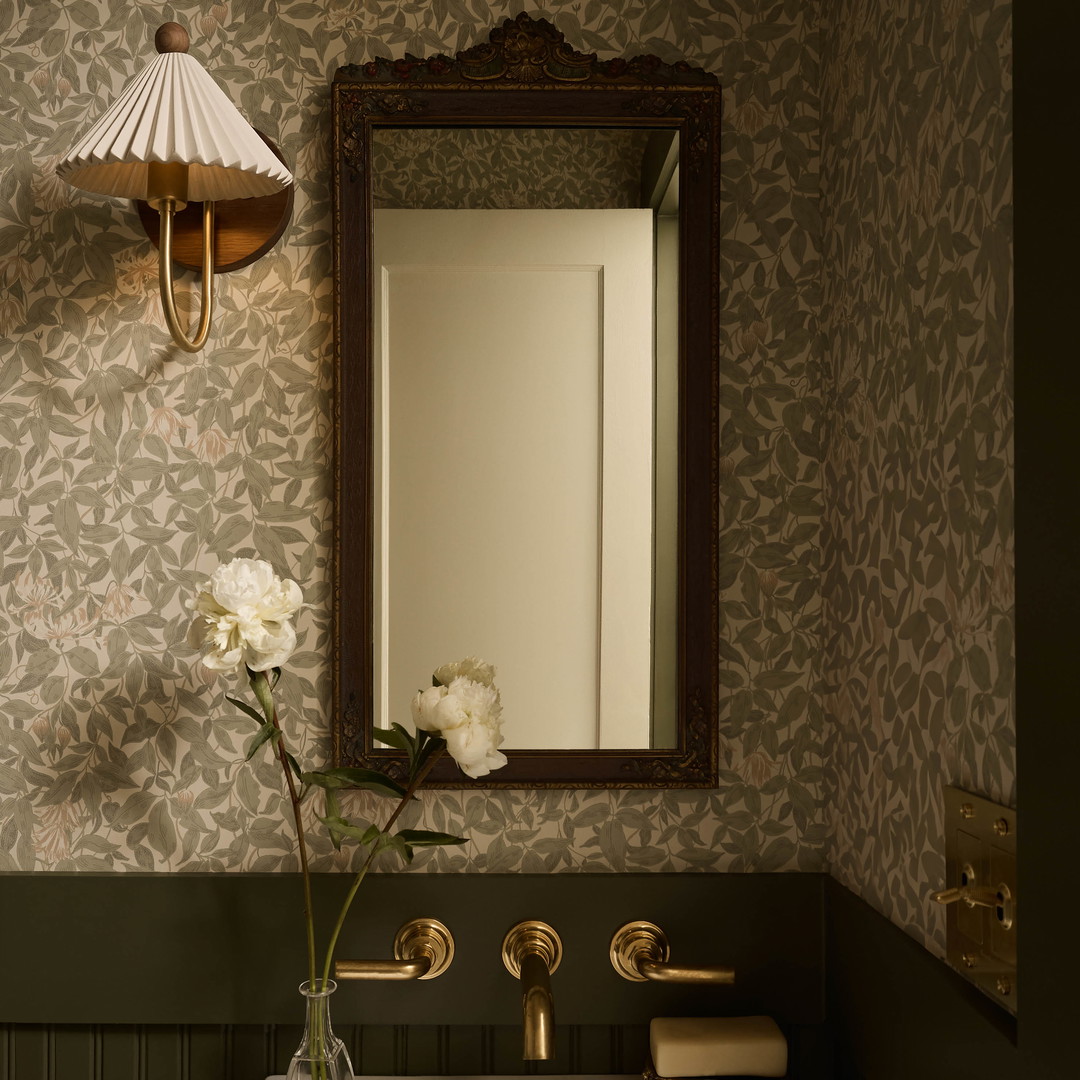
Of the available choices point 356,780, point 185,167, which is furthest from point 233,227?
point 356,780

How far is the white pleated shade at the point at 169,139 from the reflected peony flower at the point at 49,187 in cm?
13

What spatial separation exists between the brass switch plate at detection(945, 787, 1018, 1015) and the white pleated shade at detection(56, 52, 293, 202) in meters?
0.92

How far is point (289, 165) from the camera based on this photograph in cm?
114

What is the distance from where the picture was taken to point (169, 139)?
954 mm

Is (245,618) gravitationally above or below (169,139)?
below

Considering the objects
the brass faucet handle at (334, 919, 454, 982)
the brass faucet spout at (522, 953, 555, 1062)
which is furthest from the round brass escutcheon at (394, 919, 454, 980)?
the brass faucet spout at (522, 953, 555, 1062)

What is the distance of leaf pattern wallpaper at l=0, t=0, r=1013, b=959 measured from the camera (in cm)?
112

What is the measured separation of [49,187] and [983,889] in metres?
1.25

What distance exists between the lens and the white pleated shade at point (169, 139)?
0.95m

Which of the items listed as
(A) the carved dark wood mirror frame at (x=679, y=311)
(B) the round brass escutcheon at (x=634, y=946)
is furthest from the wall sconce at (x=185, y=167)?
(B) the round brass escutcheon at (x=634, y=946)

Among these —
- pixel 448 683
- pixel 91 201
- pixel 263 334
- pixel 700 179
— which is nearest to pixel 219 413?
pixel 263 334

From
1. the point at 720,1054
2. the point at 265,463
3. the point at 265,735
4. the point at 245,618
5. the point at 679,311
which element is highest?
the point at 679,311

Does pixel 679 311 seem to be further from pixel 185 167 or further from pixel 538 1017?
pixel 538 1017

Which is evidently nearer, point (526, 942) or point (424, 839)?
point (424, 839)
